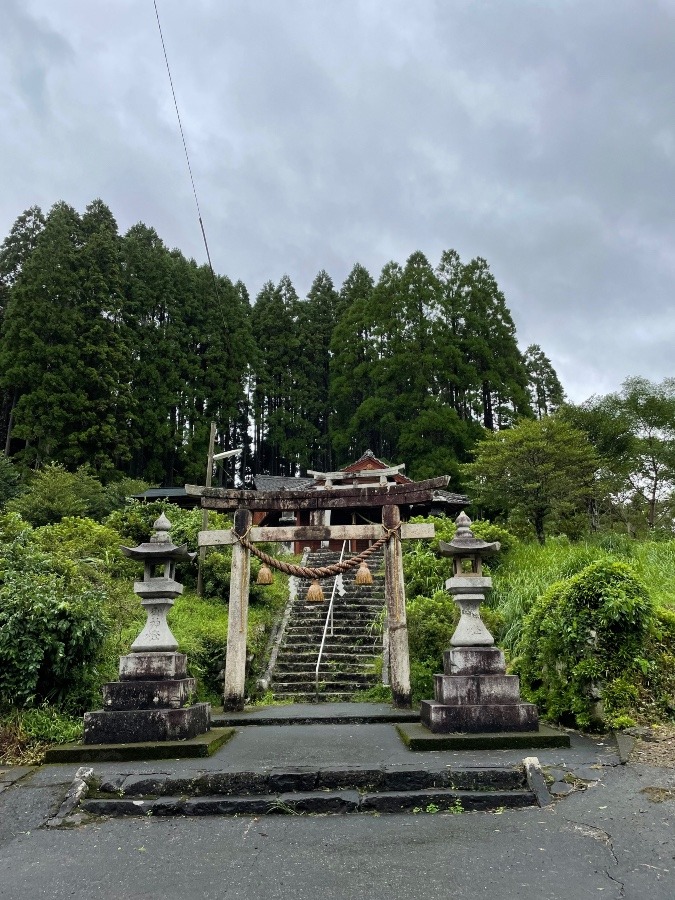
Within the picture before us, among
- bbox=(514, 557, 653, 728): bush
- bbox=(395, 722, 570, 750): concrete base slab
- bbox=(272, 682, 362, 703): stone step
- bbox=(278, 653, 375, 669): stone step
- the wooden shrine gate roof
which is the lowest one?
bbox=(272, 682, 362, 703): stone step

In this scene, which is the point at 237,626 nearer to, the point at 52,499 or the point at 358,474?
the point at 52,499

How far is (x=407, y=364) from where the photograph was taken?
31938 millimetres

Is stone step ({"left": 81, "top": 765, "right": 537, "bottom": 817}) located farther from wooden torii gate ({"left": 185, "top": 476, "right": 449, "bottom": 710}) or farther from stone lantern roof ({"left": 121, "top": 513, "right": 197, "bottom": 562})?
wooden torii gate ({"left": 185, "top": 476, "right": 449, "bottom": 710})

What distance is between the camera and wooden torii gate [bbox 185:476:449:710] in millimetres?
8625

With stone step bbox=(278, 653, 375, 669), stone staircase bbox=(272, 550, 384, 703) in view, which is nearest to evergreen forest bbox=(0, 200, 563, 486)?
stone staircase bbox=(272, 550, 384, 703)

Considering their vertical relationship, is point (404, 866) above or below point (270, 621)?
below

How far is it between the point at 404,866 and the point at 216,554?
41.6ft

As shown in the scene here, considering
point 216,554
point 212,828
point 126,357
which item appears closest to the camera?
point 212,828

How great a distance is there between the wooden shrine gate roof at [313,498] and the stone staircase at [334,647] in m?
4.35

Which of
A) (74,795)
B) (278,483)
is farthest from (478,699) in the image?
(278,483)

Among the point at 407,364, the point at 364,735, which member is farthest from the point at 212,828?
the point at 407,364

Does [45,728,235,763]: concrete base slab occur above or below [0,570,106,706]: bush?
below

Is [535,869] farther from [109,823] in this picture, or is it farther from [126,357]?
[126,357]

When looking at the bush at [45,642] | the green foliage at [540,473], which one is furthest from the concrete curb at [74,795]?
the green foliage at [540,473]
